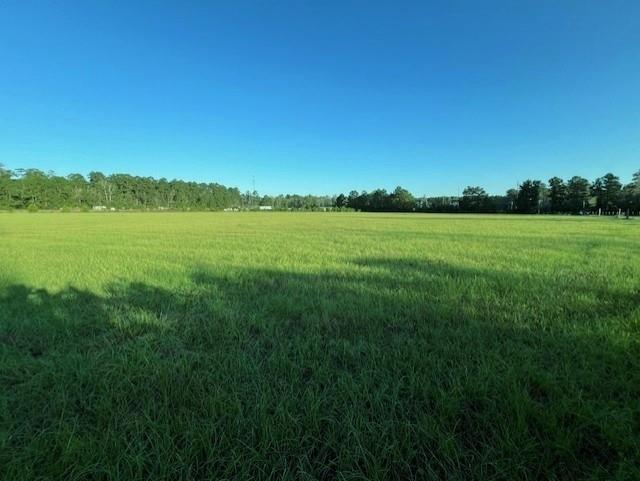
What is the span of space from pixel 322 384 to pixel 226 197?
525ft

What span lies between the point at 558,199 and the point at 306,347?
360 ft

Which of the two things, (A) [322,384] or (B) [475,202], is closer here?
(A) [322,384]

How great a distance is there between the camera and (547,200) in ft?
300

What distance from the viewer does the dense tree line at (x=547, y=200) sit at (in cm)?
7431

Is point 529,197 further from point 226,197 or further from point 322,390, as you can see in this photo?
point 226,197

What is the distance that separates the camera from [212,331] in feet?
11.8

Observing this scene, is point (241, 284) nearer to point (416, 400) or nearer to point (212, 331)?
point (212, 331)

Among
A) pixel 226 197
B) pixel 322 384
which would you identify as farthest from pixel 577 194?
pixel 226 197

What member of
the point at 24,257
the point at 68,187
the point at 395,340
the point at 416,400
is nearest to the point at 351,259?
the point at 395,340

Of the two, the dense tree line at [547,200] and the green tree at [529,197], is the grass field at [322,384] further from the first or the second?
the green tree at [529,197]

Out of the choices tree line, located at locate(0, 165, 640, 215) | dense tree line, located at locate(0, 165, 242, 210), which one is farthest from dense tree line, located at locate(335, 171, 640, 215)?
dense tree line, located at locate(0, 165, 242, 210)

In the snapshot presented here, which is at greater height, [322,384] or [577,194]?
[577,194]

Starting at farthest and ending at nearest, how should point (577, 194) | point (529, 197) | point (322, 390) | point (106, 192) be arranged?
point (106, 192), point (529, 197), point (577, 194), point (322, 390)

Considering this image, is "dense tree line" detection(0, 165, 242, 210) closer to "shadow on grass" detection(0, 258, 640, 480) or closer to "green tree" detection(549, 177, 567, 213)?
"shadow on grass" detection(0, 258, 640, 480)
